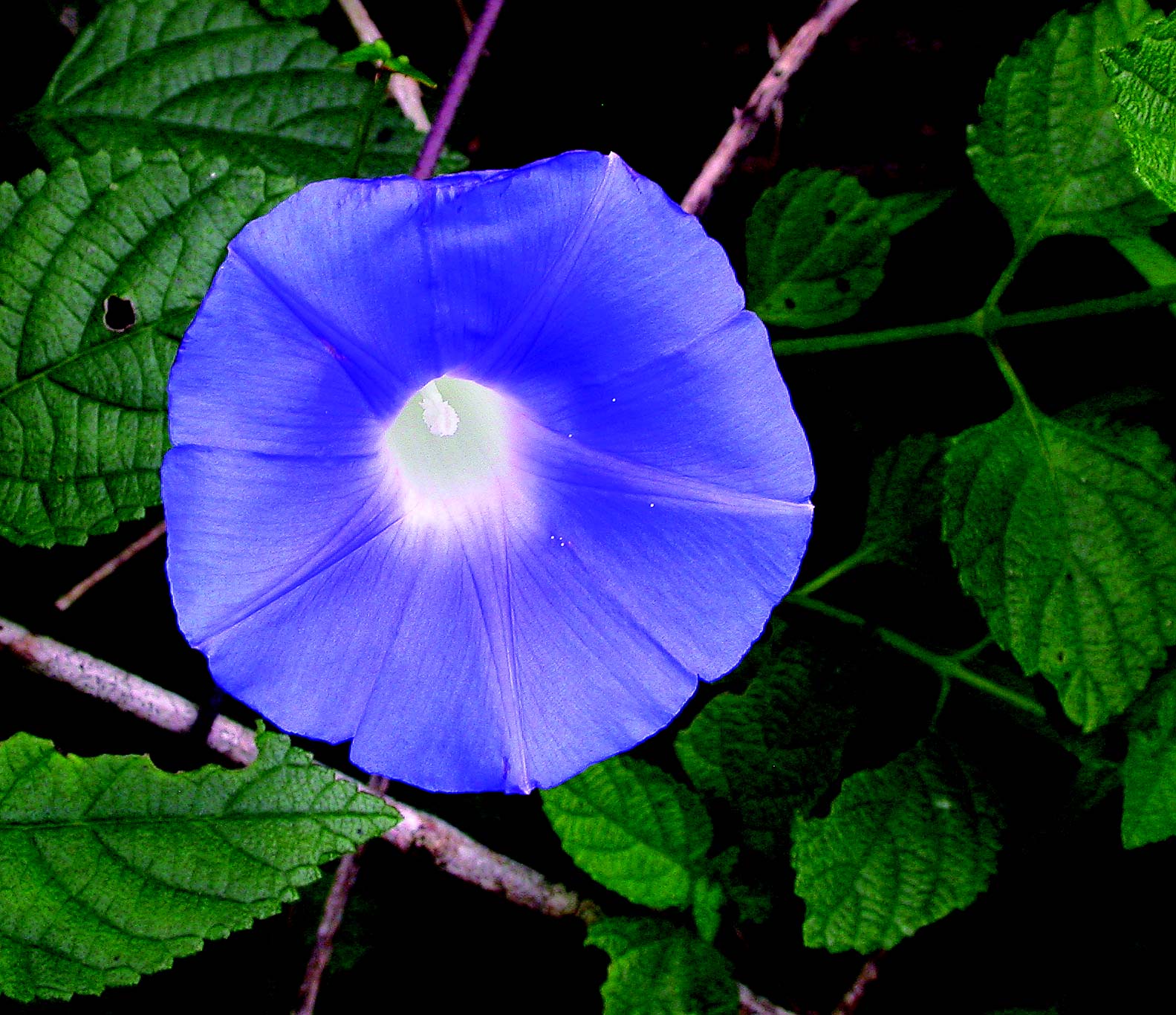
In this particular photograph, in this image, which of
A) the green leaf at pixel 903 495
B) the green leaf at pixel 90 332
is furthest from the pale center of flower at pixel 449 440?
the green leaf at pixel 903 495

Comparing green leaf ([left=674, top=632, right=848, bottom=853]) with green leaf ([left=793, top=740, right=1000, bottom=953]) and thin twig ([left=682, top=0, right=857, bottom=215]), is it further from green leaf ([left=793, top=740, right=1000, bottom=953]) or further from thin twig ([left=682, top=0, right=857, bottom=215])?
thin twig ([left=682, top=0, right=857, bottom=215])

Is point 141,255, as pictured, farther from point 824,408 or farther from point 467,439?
point 824,408

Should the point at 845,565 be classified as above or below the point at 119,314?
below

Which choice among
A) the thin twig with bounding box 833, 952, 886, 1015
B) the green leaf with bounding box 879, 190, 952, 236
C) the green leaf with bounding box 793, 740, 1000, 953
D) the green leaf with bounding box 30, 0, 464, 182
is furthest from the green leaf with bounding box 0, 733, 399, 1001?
the green leaf with bounding box 879, 190, 952, 236

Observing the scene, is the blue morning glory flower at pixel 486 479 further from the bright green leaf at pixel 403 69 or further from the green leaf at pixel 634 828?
the bright green leaf at pixel 403 69

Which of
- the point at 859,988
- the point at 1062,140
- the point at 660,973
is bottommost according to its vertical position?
the point at 859,988

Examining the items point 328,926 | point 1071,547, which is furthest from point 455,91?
point 328,926

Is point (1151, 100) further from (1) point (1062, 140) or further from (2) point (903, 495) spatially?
(2) point (903, 495)
